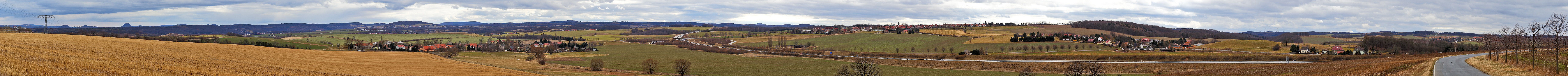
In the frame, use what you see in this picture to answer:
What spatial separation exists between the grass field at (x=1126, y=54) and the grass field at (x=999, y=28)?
3443 inches

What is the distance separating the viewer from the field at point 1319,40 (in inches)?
4828

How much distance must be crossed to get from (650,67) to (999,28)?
146 metres

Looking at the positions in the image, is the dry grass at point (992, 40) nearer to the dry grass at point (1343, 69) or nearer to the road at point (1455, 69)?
the dry grass at point (1343, 69)

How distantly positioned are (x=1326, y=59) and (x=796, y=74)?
1753 inches

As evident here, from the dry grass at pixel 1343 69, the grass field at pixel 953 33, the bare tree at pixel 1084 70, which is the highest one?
the grass field at pixel 953 33

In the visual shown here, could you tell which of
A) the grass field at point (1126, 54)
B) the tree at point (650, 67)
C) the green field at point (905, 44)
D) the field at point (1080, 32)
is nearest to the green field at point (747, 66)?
the tree at point (650, 67)

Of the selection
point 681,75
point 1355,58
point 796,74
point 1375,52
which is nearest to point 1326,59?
point 1355,58

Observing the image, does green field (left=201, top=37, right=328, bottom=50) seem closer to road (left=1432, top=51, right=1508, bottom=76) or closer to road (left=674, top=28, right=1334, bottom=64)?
road (left=674, top=28, right=1334, bottom=64)

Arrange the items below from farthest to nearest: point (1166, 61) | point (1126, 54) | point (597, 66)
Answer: point (1126, 54) → point (1166, 61) → point (597, 66)

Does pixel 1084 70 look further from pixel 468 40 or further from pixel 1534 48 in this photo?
pixel 468 40

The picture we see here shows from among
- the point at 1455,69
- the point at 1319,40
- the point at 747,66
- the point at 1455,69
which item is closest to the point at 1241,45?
the point at 1319,40

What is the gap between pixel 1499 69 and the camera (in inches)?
1201

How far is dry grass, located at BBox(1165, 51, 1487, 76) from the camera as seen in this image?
102 ft

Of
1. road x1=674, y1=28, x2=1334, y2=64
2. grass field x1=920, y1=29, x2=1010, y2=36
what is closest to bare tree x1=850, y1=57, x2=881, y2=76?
road x1=674, y1=28, x2=1334, y2=64
